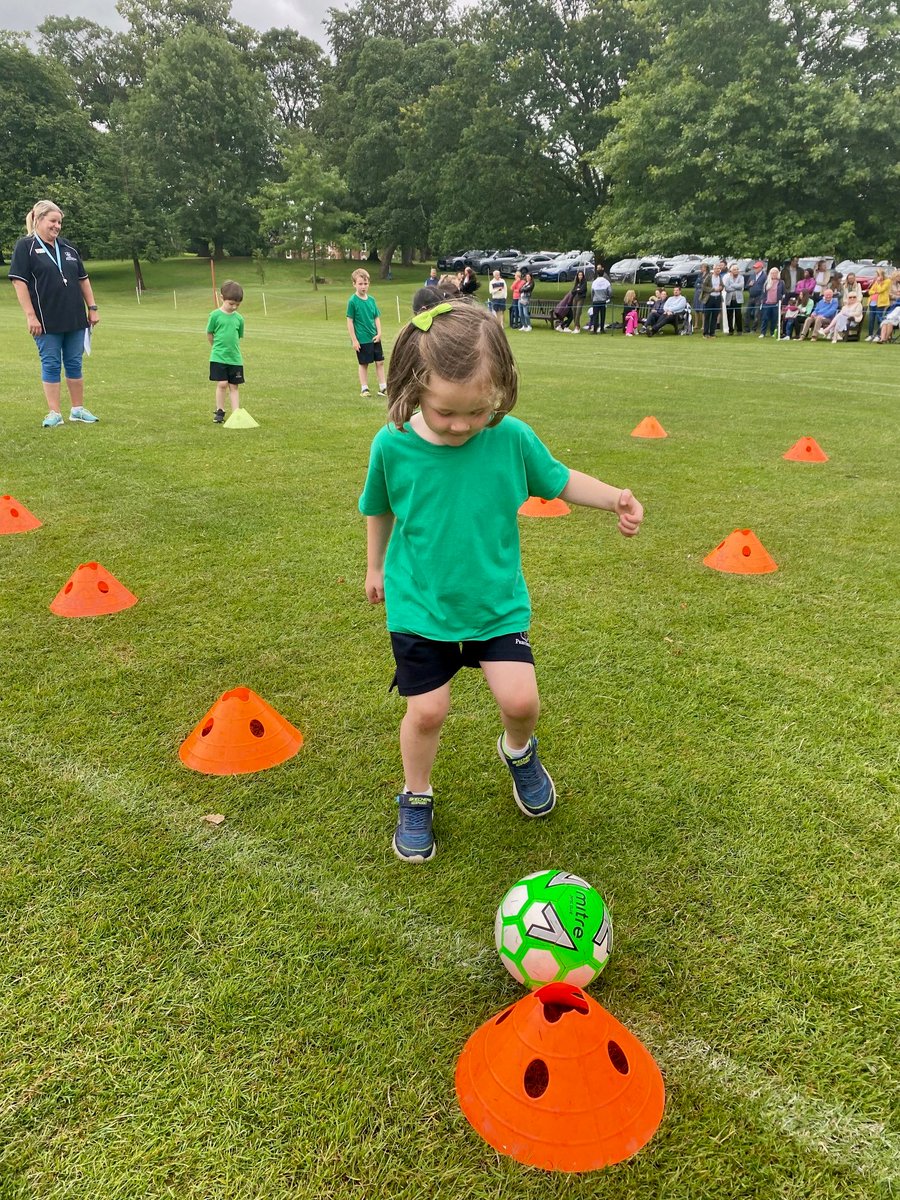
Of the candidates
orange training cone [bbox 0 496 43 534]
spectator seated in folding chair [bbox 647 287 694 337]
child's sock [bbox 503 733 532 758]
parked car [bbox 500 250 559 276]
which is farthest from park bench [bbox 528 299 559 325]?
child's sock [bbox 503 733 532 758]

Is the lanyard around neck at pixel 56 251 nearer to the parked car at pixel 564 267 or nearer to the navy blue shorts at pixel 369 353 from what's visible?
the navy blue shorts at pixel 369 353

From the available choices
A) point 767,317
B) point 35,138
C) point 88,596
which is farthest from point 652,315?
point 35,138

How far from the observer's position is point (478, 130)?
4438cm

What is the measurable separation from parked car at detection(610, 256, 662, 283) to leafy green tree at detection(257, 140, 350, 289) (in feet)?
53.7

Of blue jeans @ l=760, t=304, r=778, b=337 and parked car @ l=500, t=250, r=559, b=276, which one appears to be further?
parked car @ l=500, t=250, r=559, b=276

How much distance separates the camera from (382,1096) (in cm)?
192

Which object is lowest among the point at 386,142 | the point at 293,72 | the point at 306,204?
the point at 306,204

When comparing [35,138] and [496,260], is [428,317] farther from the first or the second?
[35,138]


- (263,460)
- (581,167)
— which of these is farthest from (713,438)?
(581,167)

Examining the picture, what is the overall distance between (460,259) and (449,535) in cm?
5650

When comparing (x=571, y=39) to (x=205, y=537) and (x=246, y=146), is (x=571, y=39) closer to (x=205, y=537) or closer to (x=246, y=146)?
(x=246, y=146)

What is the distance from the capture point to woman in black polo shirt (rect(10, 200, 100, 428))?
848 centimetres

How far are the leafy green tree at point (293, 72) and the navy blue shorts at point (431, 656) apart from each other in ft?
284

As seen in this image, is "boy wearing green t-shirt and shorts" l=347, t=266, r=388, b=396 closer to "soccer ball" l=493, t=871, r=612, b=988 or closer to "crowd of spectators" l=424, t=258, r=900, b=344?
"soccer ball" l=493, t=871, r=612, b=988
